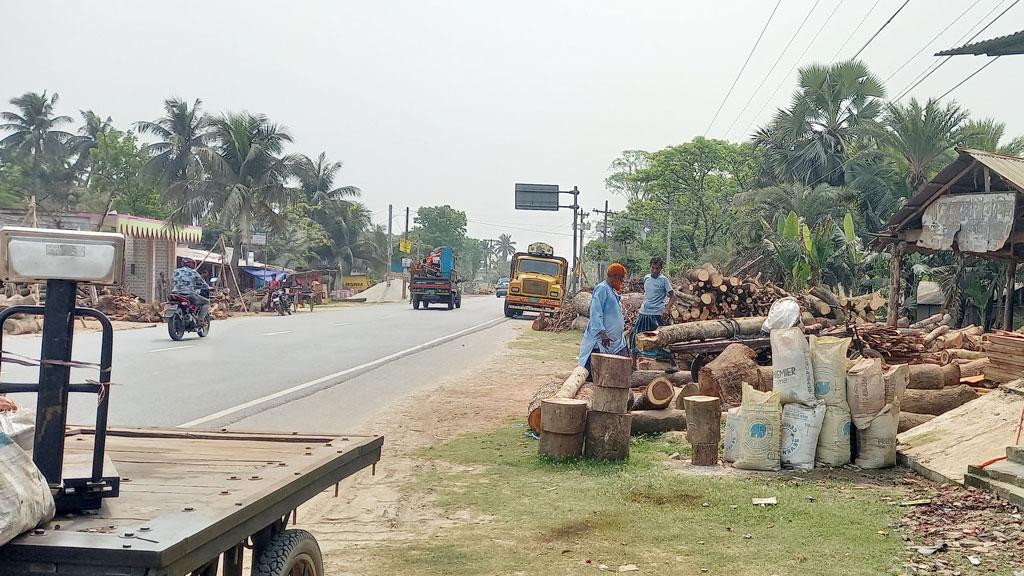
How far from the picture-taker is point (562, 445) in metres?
7.83

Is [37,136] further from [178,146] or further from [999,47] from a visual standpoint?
[999,47]

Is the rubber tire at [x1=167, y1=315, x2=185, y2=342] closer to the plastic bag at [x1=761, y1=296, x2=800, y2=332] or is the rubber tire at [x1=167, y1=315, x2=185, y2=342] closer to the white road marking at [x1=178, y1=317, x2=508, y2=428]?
the white road marking at [x1=178, y1=317, x2=508, y2=428]

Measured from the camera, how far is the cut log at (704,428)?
25.1 feet

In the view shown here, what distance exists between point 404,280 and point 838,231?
38092 mm

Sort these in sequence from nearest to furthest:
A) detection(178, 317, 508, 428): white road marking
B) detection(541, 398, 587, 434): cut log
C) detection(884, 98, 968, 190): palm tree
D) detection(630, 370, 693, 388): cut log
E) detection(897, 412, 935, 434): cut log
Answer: detection(541, 398, 587, 434): cut log, detection(897, 412, 935, 434): cut log, detection(178, 317, 508, 428): white road marking, detection(630, 370, 693, 388): cut log, detection(884, 98, 968, 190): palm tree

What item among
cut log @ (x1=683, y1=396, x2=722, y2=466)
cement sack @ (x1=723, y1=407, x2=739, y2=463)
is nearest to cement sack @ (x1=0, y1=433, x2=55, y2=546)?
cut log @ (x1=683, y1=396, x2=722, y2=466)

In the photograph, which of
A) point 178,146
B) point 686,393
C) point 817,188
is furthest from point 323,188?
point 686,393

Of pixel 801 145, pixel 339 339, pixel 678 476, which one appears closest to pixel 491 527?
pixel 678 476

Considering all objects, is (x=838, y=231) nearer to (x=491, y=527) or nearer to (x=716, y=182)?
Answer: (x=716, y=182)

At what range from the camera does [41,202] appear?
53844 mm

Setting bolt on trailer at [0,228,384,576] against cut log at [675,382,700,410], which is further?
cut log at [675,382,700,410]

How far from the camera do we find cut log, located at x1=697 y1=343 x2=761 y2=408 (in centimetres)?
1055

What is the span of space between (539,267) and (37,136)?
127ft

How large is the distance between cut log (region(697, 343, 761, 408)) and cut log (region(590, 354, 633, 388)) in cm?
302
